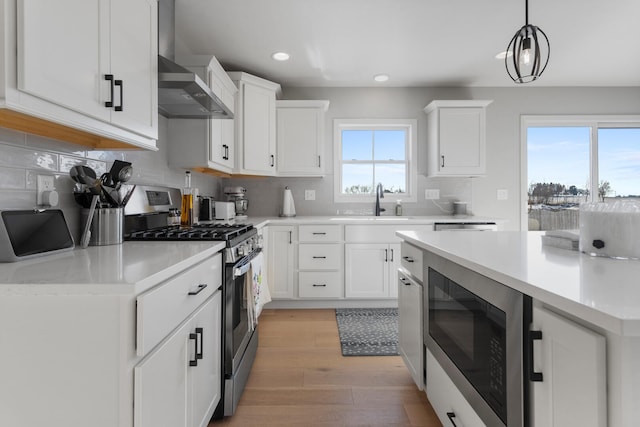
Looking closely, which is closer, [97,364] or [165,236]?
[97,364]

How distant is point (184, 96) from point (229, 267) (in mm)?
1087

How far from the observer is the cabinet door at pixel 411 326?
1756mm

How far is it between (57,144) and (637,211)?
2122 mm

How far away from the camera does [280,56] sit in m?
3.25

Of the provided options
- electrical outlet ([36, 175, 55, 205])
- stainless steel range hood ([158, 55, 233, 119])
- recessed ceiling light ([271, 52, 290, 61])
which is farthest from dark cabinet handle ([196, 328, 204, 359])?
recessed ceiling light ([271, 52, 290, 61])

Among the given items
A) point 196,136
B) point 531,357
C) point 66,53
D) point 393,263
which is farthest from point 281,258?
point 531,357

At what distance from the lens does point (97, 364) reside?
2.80 feet

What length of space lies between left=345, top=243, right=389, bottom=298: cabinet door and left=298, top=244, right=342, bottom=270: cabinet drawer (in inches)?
4.0

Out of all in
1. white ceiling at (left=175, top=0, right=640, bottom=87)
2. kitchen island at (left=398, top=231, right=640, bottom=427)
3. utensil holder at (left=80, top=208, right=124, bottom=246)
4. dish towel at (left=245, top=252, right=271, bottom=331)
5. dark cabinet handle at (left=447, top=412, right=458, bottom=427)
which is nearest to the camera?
kitchen island at (left=398, top=231, right=640, bottom=427)

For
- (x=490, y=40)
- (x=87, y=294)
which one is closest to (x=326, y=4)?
(x=490, y=40)

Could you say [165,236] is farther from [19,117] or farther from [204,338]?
[19,117]

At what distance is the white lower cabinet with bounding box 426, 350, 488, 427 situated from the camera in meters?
1.23

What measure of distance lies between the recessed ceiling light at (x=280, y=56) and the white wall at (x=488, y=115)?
906 millimetres

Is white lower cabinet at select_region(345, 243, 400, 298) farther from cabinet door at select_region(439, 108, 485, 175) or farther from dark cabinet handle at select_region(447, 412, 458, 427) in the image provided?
dark cabinet handle at select_region(447, 412, 458, 427)
